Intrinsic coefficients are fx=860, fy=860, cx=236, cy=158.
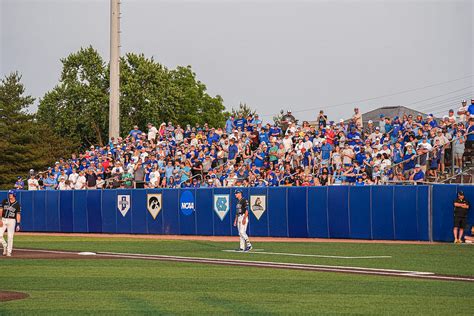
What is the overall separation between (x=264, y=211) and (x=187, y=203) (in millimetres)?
4335

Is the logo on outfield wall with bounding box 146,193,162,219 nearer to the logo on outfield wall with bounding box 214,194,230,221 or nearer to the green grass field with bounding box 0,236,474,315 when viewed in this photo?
→ the logo on outfield wall with bounding box 214,194,230,221

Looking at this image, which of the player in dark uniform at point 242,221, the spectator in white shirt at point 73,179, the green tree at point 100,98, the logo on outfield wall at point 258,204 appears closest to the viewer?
the player in dark uniform at point 242,221

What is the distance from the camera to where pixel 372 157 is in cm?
3269

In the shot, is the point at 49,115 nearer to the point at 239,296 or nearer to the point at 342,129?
the point at 342,129

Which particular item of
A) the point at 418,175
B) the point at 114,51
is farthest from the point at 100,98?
the point at 418,175

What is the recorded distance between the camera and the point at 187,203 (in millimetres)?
38375

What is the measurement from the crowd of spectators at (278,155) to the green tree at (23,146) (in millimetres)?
43065

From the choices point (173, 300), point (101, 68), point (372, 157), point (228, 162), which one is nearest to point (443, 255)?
point (372, 157)

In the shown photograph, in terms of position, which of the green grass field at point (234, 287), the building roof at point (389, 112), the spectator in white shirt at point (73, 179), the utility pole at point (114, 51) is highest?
the utility pole at point (114, 51)

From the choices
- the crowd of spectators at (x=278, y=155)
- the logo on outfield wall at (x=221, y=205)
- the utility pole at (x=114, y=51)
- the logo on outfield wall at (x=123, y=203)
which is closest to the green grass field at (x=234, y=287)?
the crowd of spectators at (x=278, y=155)

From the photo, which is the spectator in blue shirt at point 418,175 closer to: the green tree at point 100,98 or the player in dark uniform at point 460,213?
the player in dark uniform at point 460,213

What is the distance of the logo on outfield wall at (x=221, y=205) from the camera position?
1446 inches

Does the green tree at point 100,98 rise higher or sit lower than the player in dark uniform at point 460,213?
higher

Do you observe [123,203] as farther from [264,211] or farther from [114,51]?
[114,51]
